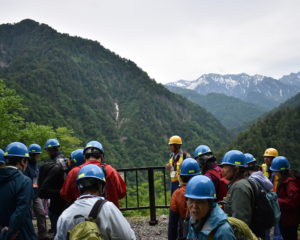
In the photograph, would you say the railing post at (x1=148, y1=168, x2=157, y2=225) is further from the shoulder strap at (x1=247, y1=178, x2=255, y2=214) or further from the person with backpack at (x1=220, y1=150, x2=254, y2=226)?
the shoulder strap at (x1=247, y1=178, x2=255, y2=214)

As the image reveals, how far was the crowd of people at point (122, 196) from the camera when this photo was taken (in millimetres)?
1950

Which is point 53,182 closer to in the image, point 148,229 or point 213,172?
point 213,172

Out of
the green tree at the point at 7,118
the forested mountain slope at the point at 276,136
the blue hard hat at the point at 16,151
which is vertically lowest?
the forested mountain slope at the point at 276,136

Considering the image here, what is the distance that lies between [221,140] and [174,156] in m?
132

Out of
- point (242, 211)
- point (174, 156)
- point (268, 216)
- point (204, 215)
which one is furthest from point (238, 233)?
point (174, 156)

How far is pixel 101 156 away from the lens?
10.8 feet

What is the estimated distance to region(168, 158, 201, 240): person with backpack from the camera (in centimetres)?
315

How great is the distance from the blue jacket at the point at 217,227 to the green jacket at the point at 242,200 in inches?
25.9

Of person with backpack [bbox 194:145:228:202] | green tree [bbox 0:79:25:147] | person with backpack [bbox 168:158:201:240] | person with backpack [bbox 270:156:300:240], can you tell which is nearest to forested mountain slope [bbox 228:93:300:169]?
green tree [bbox 0:79:25:147]

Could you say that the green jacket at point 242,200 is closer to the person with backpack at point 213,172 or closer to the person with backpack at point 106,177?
the person with backpack at point 213,172

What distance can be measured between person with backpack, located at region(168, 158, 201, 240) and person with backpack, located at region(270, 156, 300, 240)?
1397 mm

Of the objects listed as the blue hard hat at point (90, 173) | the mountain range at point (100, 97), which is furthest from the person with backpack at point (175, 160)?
the mountain range at point (100, 97)

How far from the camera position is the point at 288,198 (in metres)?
3.68

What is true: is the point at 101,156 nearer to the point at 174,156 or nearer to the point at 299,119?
the point at 174,156
